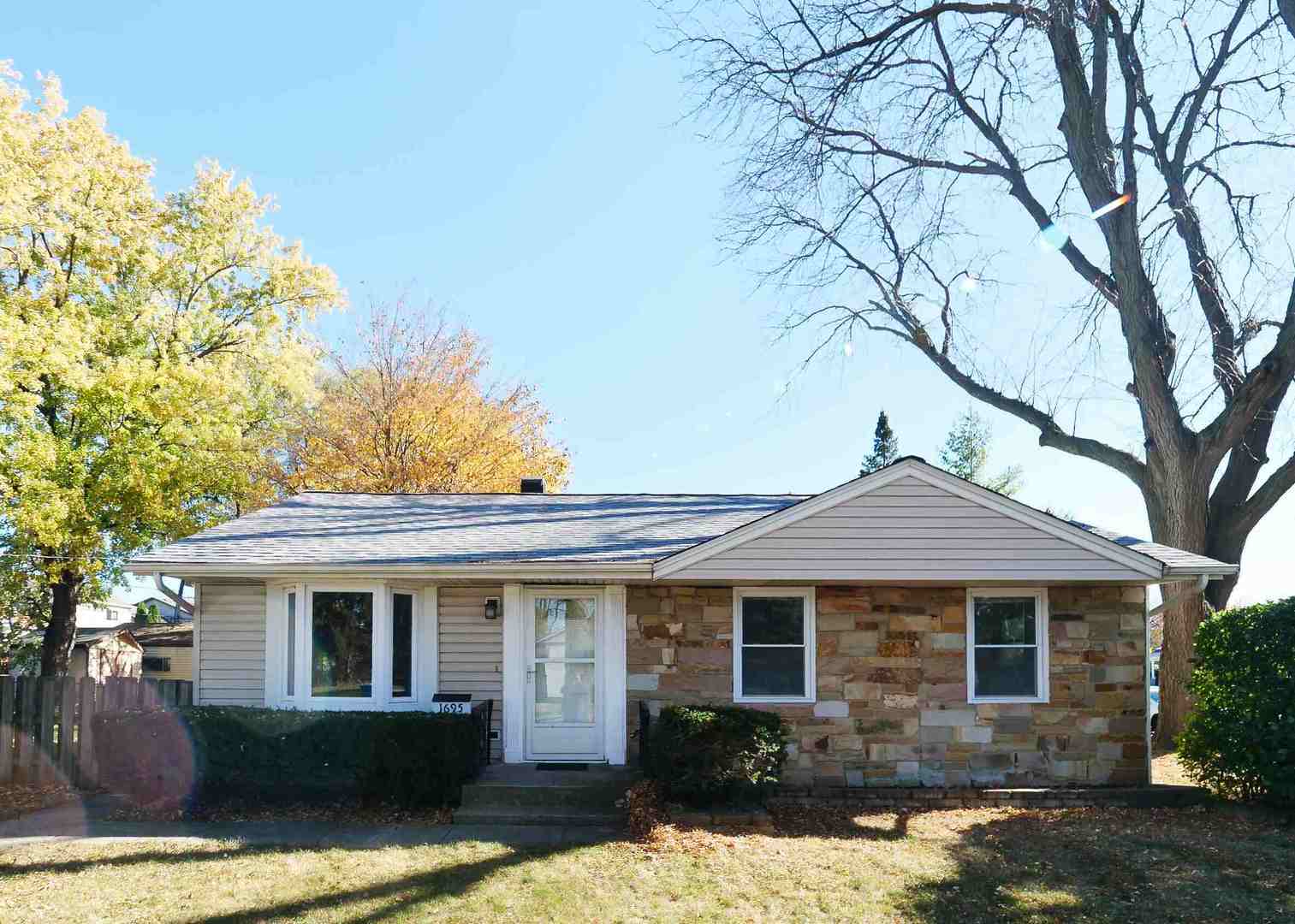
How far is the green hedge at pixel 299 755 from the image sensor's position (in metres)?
9.45

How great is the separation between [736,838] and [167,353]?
637 inches

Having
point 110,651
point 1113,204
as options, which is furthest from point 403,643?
point 110,651

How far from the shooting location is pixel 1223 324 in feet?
52.1

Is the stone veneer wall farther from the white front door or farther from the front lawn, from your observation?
the front lawn

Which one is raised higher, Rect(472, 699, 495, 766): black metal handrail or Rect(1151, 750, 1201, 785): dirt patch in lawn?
Rect(472, 699, 495, 766): black metal handrail

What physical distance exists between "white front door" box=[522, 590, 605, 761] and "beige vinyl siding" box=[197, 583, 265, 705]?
3.05m

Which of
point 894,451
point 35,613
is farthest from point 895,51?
point 894,451

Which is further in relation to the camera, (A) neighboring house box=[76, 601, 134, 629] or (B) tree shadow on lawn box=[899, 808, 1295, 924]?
(A) neighboring house box=[76, 601, 134, 629]

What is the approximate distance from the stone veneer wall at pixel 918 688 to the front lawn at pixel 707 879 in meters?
1.68

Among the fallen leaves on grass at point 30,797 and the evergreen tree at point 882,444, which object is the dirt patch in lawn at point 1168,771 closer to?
the fallen leaves on grass at point 30,797

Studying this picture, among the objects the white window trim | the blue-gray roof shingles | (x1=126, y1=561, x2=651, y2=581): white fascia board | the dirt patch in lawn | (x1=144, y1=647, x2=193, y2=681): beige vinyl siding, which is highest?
the blue-gray roof shingles

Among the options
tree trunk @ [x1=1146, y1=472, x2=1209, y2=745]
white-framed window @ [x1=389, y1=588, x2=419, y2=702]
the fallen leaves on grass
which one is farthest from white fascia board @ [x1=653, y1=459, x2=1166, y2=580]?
the fallen leaves on grass

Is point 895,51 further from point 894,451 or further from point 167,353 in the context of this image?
point 894,451

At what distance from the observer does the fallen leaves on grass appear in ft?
33.1
